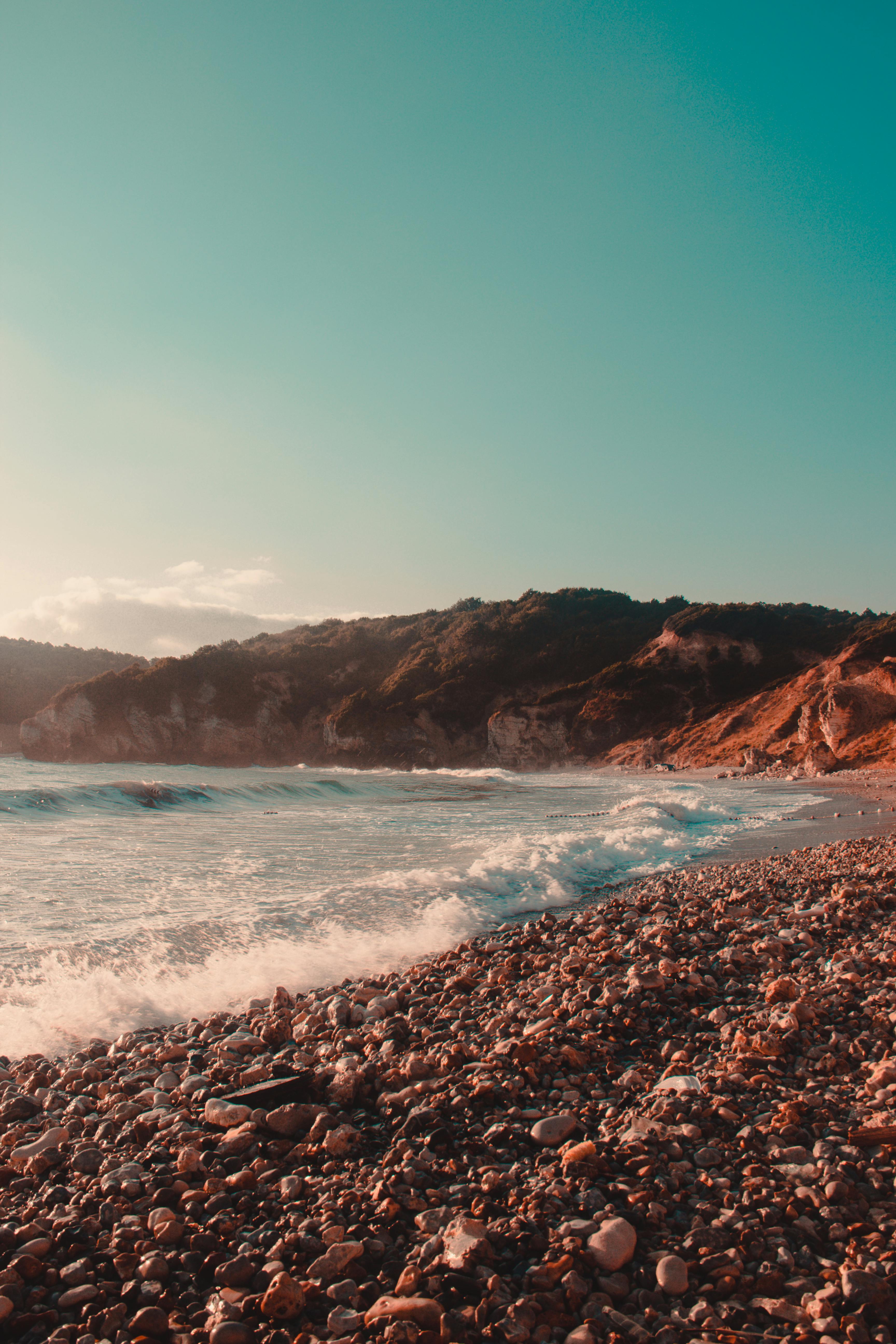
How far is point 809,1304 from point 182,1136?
9.65 feet

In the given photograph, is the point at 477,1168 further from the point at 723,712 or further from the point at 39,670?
the point at 39,670

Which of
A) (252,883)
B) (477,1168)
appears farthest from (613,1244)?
(252,883)

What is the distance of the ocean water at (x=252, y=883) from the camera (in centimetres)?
617

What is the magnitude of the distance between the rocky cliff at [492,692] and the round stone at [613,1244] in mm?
57232

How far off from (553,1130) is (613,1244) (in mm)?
867

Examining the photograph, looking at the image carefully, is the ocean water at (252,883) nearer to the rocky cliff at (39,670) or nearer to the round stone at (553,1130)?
the round stone at (553,1130)

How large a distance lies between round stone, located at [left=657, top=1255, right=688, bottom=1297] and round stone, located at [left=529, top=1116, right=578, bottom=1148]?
926 mm

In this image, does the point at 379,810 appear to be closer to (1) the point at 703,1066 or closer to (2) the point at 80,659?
(1) the point at 703,1066

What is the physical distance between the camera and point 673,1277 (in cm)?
234

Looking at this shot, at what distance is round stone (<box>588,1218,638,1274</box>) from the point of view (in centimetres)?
245

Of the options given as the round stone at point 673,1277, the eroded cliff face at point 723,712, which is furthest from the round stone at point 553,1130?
the eroded cliff face at point 723,712

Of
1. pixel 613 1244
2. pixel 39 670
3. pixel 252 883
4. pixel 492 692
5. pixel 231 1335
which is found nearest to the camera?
pixel 231 1335

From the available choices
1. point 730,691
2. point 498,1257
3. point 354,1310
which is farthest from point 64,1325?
point 730,691

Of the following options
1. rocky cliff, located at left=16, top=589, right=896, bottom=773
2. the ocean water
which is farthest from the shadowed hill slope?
the ocean water
